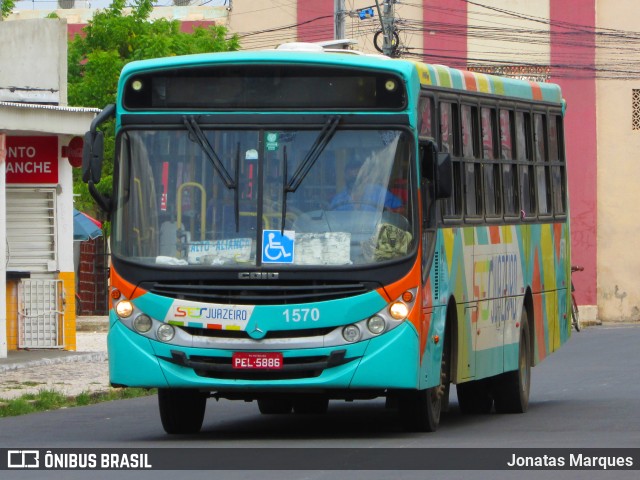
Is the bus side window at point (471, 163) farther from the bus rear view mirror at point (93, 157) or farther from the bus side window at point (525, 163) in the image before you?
the bus rear view mirror at point (93, 157)

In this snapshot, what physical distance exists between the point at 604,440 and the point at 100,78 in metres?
28.9

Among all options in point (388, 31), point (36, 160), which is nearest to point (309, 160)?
point (36, 160)

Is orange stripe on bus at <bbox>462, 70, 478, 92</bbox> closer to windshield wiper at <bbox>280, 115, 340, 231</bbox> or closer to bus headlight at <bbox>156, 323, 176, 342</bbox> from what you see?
windshield wiper at <bbox>280, 115, 340, 231</bbox>

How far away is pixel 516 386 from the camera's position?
56.2 ft

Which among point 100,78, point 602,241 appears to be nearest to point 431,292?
point 100,78

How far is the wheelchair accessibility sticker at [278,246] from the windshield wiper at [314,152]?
33 cm

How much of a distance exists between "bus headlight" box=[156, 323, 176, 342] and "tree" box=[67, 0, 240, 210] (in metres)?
26.7

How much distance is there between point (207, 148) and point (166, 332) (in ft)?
4.59

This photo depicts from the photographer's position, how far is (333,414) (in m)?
17.0

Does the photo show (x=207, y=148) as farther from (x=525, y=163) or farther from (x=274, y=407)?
(x=525, y=163)

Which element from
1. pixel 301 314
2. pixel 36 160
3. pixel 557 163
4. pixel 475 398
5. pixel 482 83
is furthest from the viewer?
pixel 36 160

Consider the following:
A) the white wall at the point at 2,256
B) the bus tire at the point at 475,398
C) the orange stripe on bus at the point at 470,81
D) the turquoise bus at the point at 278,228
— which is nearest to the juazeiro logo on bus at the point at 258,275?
the turquoise bus at the point at 278,228

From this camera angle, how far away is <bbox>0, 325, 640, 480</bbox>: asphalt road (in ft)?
41.8

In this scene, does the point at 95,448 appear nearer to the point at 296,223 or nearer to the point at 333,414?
the point at 296,223
